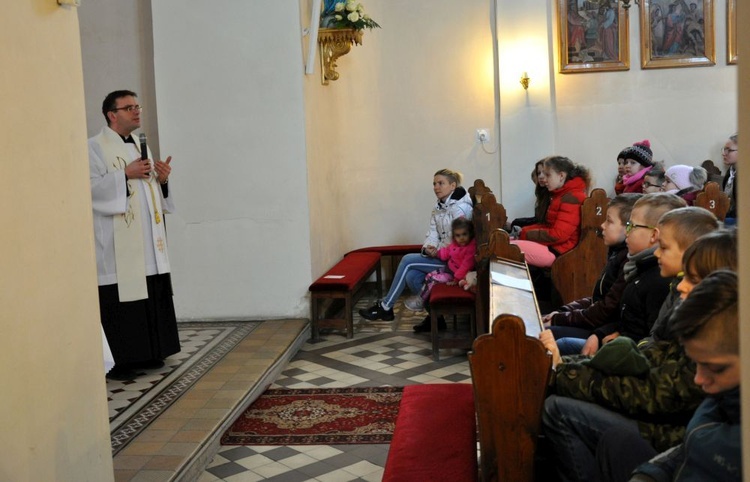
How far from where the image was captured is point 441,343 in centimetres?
662

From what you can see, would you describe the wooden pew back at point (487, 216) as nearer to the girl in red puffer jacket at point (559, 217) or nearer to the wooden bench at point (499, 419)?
the girl in red puffer jacket at point (559, 217)

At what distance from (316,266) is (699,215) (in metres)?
5.13

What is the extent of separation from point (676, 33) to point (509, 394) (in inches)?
320

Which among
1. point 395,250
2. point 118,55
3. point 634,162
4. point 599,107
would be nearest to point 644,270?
point 634,162

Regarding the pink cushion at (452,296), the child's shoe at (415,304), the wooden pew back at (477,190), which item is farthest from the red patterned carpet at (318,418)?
the wooden pew back at (477,190)

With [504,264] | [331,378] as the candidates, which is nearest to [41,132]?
[504,264]

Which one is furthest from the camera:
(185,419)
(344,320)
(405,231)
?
(405,231)

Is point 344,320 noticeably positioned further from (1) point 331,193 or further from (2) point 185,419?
(2) point 185,419

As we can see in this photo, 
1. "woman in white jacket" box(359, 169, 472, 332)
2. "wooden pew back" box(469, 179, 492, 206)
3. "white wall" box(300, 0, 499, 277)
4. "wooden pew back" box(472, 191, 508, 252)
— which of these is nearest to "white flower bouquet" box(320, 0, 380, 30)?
"white wall" box(300, 0, 499, 277)

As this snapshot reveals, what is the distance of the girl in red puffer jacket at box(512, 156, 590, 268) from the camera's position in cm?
699

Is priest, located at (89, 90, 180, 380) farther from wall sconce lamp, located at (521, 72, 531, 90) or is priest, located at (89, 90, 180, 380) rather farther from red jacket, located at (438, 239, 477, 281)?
wall sconce lamp, located at (521, 72, 531, 90)

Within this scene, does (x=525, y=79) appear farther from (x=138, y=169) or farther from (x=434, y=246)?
(x=138, y=169)

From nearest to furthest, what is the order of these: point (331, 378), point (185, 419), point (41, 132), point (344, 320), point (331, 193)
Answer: point (41, 132), point (185, 419), point (331, 378), point (344, 320), point (331, 193)

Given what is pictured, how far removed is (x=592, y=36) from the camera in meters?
9.83
